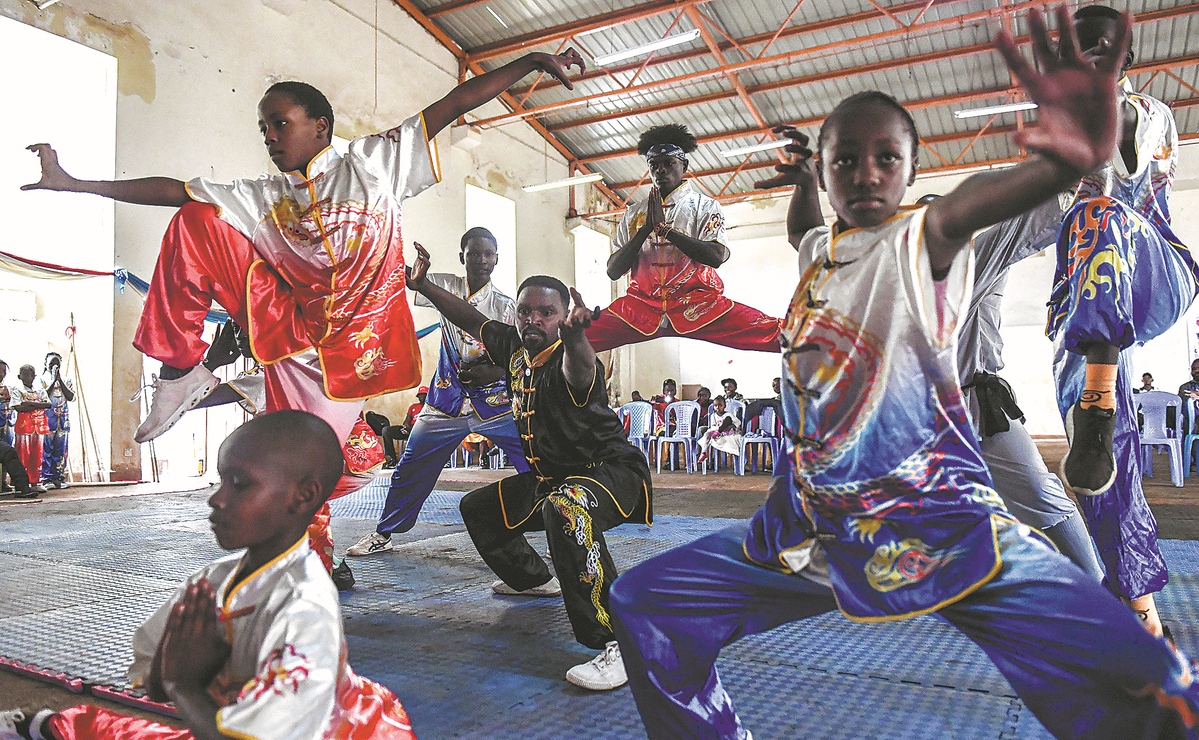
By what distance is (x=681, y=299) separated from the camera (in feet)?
13.9

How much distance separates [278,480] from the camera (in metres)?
1.29

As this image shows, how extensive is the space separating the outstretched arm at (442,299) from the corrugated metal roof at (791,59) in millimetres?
9441

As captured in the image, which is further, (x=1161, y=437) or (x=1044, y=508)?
(x=1161, y=437)

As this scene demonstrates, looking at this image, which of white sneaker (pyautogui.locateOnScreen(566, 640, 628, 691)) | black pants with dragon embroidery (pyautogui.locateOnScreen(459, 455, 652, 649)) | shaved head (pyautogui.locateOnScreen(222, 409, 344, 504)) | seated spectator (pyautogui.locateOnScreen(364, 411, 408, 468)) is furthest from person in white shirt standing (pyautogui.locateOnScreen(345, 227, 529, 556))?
seated spectator (pyautogui.locateOnScreen(364, 411, 408, 468))

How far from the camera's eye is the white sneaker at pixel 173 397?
8.06 feet

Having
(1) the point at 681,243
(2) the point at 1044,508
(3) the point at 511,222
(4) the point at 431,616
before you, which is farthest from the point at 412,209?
(2) the point at 1044,508

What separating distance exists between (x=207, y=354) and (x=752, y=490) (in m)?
5.22

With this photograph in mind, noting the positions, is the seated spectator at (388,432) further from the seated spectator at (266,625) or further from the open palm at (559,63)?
the seated spectator at (266,625)

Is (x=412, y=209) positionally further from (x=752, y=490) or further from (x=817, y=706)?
(x=817, y=706)

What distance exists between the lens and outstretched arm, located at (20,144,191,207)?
7.77ft

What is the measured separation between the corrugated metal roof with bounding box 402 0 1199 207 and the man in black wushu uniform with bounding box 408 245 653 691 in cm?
985

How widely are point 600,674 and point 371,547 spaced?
2347 millimetres

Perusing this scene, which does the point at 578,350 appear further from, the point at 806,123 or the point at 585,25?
the point at 806,123

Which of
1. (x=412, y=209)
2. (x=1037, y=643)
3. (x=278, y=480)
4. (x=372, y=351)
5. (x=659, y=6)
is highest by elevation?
(x=659, y=6)
